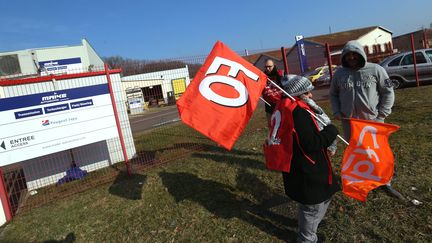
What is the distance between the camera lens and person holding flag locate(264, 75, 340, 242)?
2.75 meters

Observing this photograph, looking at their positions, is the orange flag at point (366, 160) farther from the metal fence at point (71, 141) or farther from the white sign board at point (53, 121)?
the white sign board at point (53, 121)

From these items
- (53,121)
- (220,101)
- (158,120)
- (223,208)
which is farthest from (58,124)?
(158,120)

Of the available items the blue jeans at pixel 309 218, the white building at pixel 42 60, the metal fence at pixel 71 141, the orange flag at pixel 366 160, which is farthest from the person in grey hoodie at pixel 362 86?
the white building at pixel 42 60

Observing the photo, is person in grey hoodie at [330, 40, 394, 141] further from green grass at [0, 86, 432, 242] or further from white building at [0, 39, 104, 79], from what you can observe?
white building at [0, 39, 104, 79]

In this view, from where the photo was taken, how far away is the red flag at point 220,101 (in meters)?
3.38

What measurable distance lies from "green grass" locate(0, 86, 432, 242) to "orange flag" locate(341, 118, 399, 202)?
553 millimetres

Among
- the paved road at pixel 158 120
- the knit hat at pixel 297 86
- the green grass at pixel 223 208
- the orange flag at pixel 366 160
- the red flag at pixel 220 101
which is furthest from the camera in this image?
the paved road at pixel 158 120

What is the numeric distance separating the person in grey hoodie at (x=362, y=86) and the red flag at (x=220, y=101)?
126cm

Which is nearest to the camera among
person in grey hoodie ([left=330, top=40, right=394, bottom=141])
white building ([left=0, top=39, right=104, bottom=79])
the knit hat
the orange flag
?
the knit hat

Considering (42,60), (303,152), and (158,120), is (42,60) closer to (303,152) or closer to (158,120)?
(158,120)

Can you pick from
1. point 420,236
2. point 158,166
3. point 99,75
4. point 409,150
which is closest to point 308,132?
point 420,236

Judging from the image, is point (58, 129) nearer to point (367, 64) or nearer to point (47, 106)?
point (47, 106)

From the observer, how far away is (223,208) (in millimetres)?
4500

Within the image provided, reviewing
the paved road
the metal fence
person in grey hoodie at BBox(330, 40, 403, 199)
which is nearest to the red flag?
person in grey hoodie at BBox(330, 40, 403, 199)
